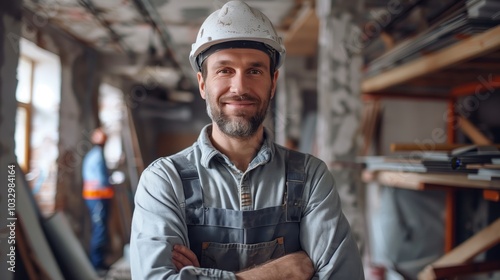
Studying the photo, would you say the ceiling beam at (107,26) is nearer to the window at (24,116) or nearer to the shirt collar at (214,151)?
the window at (24,116)

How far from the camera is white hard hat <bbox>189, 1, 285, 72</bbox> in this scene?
163cm

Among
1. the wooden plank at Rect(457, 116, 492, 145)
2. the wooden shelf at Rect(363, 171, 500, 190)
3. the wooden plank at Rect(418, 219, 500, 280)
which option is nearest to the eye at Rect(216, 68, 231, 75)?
the wooden shelf at Rect(363, 171, 500, 190)

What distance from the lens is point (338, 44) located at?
293 centimetres

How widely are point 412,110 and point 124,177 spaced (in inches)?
212

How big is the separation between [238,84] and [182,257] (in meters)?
0.72

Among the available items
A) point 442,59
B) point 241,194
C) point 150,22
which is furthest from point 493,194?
→ point 150,22

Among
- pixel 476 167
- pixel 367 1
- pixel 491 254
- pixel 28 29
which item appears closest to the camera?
pixel 476 167

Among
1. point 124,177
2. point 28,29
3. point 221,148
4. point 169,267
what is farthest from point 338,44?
point 124,177

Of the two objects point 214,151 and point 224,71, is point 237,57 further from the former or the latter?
point 214,151

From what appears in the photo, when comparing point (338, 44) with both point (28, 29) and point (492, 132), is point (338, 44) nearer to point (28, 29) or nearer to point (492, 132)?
Result: point (492, 132)

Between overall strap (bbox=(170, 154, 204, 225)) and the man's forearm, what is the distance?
11.3 inches

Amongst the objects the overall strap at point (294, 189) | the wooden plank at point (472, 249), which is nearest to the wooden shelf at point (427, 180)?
the wooden plank at point (472, 249)

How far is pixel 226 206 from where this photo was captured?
1.60m

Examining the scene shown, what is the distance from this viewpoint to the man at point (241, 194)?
59.9 inches
